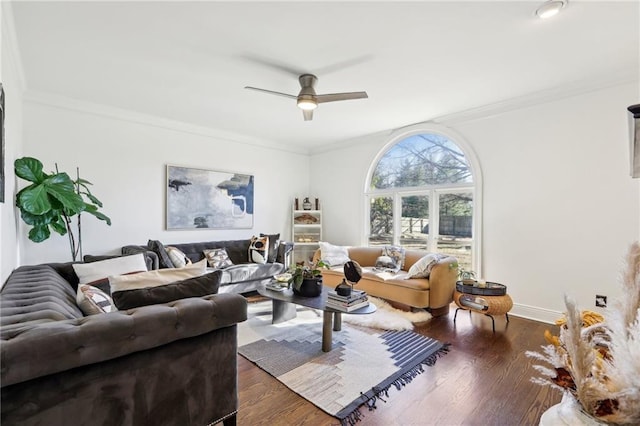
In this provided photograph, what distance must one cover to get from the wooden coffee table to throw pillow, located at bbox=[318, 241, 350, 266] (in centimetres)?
136

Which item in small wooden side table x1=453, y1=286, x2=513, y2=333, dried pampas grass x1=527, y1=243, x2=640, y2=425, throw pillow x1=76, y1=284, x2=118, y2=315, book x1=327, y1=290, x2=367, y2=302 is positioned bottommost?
small wooden side table x1=453, y1=286, x2=513, y2=333

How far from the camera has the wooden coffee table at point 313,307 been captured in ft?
8.50

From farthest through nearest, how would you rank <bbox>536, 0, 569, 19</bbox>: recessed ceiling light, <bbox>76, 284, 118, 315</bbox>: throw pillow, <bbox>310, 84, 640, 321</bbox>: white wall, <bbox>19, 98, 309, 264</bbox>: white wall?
<bbox>19, 98, 309, 264</bbox>: white wall < <bbox>310, 84, 640, 321</bbox>: white wall < <bbox>536, 0, 569, 19</bbox>: recessed ceiling light < <bbox>76, 284, 118, 315</bbox>: throw pillow

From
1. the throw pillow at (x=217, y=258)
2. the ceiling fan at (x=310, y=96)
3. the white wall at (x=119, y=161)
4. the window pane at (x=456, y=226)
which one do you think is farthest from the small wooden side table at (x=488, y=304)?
the white wall at (x=119, y=161)

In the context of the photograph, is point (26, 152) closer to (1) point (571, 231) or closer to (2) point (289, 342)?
(2) point (289, 342)

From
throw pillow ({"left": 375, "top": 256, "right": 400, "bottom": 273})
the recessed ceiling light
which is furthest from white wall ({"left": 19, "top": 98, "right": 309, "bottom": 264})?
the recessed ceiling light

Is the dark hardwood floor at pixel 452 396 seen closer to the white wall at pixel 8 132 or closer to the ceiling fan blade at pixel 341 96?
the white wall at pixel 8 132

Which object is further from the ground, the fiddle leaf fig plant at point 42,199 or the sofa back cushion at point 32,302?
the fiddle leaf fig plant at point 42,199

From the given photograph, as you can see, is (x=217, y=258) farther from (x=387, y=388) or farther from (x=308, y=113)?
(x=387, y=388)

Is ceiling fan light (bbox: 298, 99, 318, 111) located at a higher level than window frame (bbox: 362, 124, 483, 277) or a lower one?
higher

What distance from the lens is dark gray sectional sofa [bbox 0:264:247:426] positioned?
40.3 inches

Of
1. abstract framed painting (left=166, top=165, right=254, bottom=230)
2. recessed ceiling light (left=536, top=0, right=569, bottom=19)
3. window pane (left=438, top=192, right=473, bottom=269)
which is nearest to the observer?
recessed ceiling light (left=536, top=0, right=569, bottom=19)

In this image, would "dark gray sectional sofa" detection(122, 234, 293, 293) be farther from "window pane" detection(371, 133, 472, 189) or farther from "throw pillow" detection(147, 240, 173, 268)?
"window pane" detection(371, 133, 472, 189)

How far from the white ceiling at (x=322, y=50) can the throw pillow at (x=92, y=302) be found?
6.37ft
